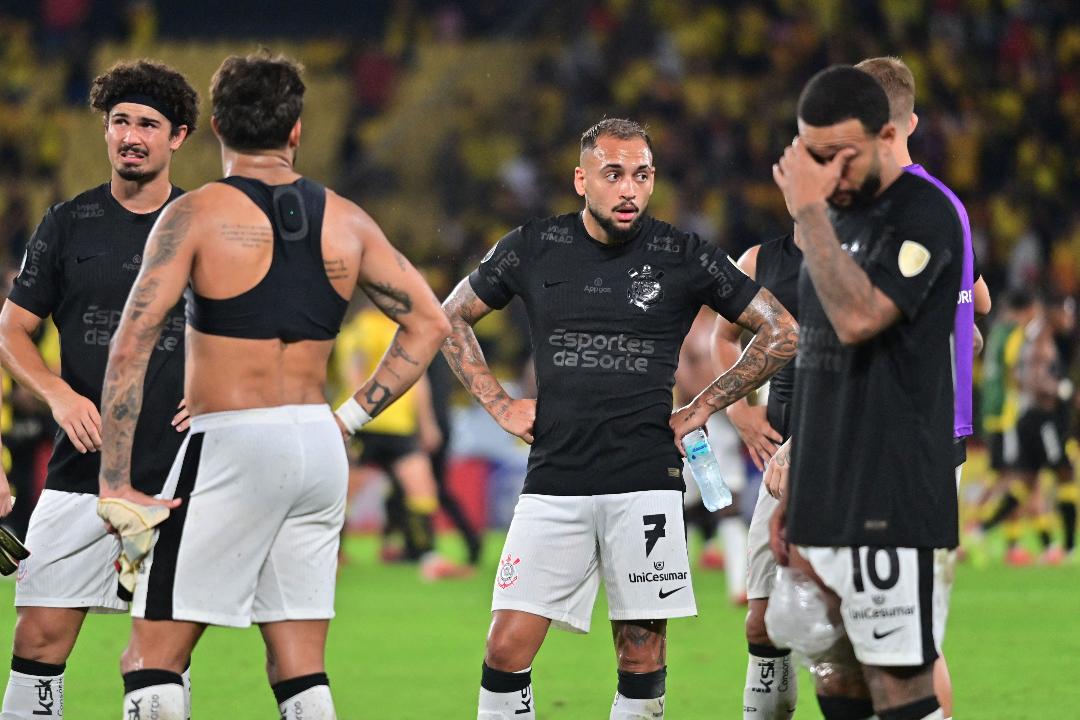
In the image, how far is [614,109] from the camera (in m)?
23.1

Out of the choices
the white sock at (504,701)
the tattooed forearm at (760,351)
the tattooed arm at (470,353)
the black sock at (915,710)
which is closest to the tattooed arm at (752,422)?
the tattooed forearm at (760,351)

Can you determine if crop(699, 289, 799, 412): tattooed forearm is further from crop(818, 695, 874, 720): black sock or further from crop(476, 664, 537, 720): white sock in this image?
crop(818, 695, 874, 720): black sock

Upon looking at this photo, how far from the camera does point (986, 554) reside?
661 inches

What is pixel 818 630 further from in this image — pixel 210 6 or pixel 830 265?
pixel 210 6

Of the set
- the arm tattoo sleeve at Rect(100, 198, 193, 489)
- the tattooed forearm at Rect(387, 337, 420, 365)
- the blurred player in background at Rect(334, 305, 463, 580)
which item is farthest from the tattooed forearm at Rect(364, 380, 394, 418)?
the blurred player in background at Rect(334, 305, 463, 580)

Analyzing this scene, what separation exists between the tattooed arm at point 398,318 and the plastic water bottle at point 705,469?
4.89ft

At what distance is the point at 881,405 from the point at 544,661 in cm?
533

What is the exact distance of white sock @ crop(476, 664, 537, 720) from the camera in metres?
6.01

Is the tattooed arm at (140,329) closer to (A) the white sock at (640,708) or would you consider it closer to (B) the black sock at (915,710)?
(A) the white sock at (640,708)

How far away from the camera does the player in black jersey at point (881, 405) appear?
15.4 feet

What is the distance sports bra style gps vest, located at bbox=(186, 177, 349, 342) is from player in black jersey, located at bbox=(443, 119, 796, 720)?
1510mm

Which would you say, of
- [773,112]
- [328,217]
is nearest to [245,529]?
[328,217]

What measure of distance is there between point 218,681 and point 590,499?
3.64 m

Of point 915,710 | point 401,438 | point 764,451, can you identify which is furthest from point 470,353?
point 401,438
